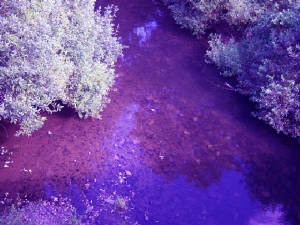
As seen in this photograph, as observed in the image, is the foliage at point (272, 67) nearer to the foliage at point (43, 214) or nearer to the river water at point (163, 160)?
the river water at point (163, 160)

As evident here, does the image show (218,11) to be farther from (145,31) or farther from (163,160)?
(163,160)

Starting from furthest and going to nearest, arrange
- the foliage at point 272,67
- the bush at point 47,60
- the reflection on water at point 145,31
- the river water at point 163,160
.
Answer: the reflection on water at point 145,31 < the foliage at point 272,67 < the bush at point 47,60 < the river water at point 163,160

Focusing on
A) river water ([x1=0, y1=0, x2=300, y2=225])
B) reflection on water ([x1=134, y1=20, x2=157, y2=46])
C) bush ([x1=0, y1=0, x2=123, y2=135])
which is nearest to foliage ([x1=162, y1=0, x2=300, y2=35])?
reflection on water ([x1=134, y1=20, x2=157, y2=46])

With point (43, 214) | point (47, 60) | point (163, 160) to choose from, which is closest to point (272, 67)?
point (163, 160)

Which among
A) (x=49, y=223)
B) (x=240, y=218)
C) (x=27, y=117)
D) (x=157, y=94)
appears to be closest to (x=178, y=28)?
(x=157, y=94)

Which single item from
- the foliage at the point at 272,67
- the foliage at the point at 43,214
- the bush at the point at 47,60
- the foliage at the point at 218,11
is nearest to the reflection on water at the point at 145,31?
the foliage at the point at 218,11

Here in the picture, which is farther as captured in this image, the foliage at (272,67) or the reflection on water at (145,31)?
the reflection on water at (145,31)

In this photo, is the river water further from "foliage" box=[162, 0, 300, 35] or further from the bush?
"foliage" box=[162, 0, 300, 35]
